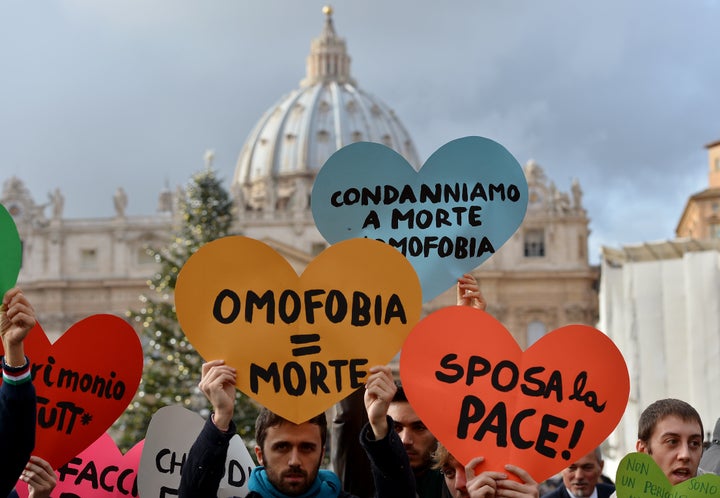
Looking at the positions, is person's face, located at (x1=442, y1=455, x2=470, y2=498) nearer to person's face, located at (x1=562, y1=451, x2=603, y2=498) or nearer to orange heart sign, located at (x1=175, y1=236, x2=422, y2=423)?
orange heart sign, located at (x1=175, y1=236, x2=422, y2=423)

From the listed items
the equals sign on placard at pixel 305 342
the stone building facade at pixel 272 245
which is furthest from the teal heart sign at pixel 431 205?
the stone building facade at pixel 272 245

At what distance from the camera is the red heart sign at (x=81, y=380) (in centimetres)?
570

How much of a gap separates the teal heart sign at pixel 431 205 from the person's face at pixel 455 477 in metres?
0.77

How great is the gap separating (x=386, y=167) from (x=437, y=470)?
4.07ft

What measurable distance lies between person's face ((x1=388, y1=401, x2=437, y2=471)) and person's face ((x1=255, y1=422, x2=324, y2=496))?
542 millimetres

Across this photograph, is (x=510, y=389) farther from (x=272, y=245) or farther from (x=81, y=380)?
(x=272, y=245)

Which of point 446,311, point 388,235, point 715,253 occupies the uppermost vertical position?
point 715,253

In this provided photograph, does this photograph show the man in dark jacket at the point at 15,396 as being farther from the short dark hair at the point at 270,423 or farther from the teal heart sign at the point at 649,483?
the teal heart sign at the point at 649,483

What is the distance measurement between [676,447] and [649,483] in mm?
485

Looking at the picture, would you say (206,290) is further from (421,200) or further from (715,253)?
(715,253)

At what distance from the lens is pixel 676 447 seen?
5.70m

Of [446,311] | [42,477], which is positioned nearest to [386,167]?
[446,311]

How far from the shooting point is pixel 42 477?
218 inches

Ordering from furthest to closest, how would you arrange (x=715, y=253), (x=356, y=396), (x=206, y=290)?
(x=715, y=253) < (x=356, y=396) < (x=206, y=290)
